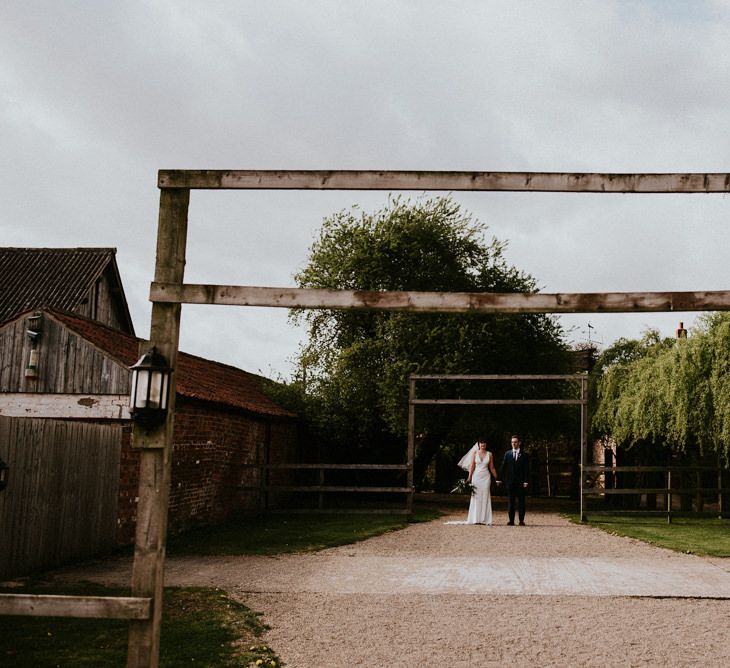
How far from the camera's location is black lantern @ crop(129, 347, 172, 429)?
518 cm

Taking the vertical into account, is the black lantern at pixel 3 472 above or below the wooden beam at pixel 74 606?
above

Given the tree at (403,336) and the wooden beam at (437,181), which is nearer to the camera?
the wooden beam at (437,181)

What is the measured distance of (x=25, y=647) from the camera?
6.43 m

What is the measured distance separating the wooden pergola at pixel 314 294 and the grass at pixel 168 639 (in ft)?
4.27

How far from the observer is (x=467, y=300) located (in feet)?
17.5

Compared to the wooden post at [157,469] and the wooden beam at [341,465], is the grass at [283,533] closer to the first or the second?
the wooden beam at [341,465]

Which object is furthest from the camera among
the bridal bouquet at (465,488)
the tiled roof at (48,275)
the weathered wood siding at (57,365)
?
the tiled roof at (48,275)

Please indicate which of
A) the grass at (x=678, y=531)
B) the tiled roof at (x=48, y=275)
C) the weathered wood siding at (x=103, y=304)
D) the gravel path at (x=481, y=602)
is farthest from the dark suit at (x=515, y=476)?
the weathered wood siding at (x=103, y=304)

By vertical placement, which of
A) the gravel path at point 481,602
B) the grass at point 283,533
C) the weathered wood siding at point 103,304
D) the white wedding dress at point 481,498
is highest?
the weathered wood siding at point 103,304

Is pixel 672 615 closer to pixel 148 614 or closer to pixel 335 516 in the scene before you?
pixel 148 614

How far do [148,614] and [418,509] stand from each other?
56.2 feet

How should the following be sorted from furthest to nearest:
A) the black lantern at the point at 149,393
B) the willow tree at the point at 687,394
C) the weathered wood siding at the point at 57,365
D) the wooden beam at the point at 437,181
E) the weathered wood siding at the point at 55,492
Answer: the willow tree at the point at 687,394
the weathered wood siding at the point at 57,365
the weathered wood siding at the point at 55,492
the wooden beam at the point at 437,181
the black lantern at the point at 149,393

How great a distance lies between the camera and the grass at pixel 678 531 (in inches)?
517

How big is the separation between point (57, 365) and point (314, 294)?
28.1 ft
